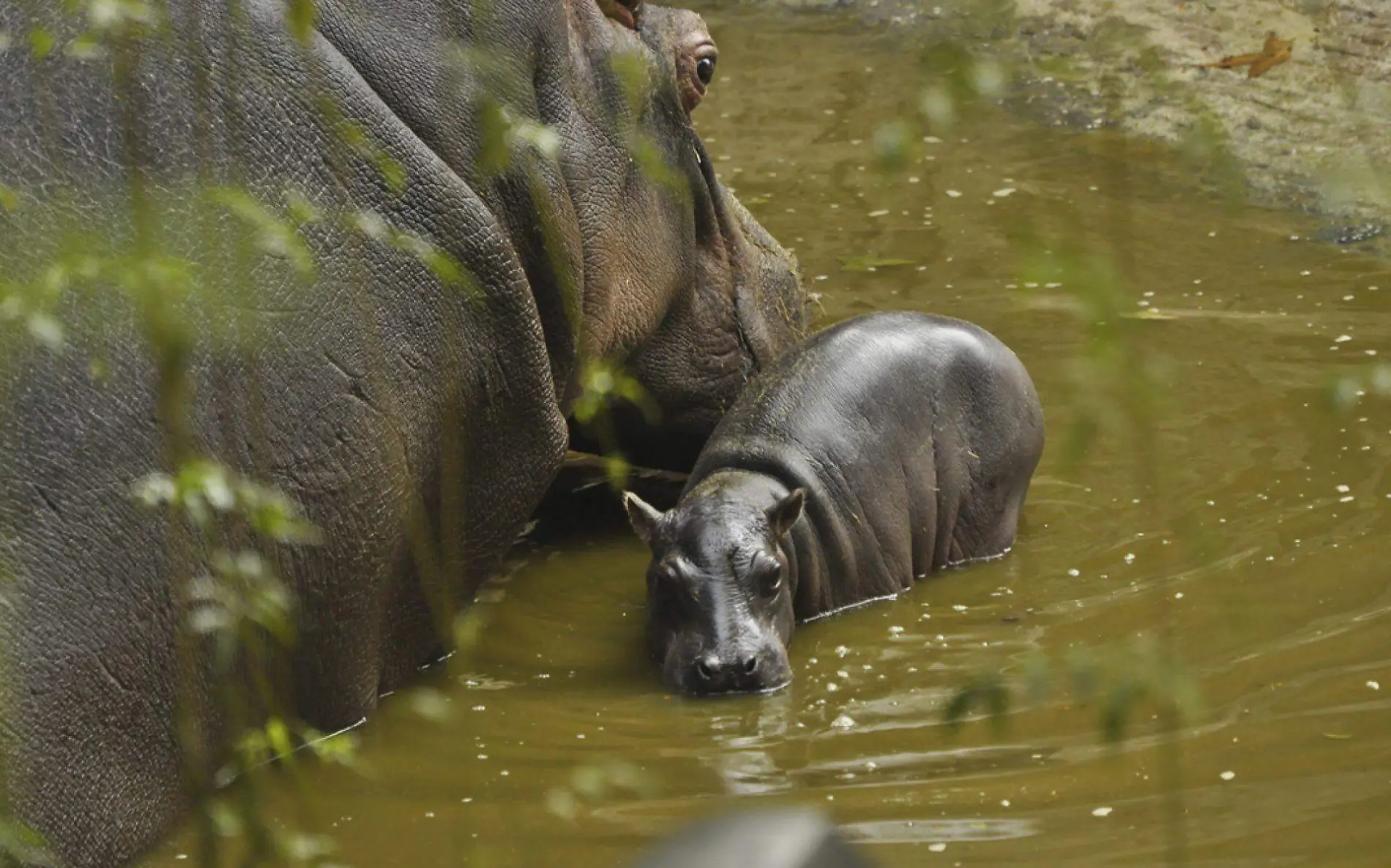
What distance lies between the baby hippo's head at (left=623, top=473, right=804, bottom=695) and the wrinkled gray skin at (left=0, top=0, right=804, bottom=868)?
455 mm

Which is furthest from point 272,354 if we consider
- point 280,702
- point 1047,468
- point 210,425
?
point 1047,468

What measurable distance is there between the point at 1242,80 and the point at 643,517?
472 centimetres

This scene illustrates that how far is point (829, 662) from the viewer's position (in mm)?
4465

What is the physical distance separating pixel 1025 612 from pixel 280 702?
181cm

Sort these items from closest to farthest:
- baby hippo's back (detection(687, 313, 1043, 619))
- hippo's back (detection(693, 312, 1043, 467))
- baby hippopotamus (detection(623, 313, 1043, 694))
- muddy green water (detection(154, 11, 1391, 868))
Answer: muddy green water (detection(154, 11, 1391, 868)) < baby hippopotamus (detection(623, 313, 1043, 694)) < baby hippo's back (detection(687, 313, 1043, 619)) < hippo's back (detection(693, 312, 1043, 467))

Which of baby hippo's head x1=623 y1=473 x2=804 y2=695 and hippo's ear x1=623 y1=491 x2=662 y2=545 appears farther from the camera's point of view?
hippo's ear x1=623 y1=491 x2=662 y2=545

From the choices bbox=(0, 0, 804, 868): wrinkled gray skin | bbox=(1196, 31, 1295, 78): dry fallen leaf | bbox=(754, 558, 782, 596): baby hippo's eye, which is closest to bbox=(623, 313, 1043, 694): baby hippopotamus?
bbox=(754, 558, 782, 596): baby hippo's eye

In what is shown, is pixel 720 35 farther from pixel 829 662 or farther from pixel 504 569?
pixel 829 662

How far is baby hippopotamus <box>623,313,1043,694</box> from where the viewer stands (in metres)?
4.51

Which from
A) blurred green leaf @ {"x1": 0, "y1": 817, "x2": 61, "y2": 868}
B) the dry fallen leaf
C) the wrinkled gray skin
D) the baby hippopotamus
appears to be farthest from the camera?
the dry fallen leaf

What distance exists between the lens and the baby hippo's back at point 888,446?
4930mm

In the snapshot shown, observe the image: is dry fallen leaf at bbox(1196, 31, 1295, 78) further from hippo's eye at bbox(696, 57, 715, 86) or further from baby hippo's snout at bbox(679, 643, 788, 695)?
baby hippo's snout at bbox(679, 643, 788, 695)

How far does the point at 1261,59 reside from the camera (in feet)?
27.9

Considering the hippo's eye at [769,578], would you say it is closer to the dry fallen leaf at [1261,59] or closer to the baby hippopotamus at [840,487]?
the baby hippopotamus at [840,487]
